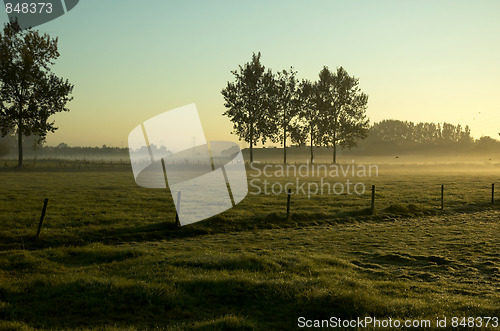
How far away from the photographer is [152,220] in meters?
25.1

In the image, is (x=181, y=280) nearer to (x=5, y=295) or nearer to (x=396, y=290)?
(x=5, y=295)

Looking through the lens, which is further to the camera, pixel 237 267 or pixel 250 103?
pixel 250 103

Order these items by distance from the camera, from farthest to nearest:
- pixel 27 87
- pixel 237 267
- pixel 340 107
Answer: pixel 340 107, pixel 27 87, pixel 237 267

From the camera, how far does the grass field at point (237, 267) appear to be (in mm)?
10648

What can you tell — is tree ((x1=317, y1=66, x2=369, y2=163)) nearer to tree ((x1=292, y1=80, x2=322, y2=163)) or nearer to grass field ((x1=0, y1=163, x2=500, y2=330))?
tree ((x1=292, y1=80, x2=322, y2=163))

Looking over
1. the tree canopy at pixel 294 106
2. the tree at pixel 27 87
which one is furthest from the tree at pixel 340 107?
the tree at pixel 27 87

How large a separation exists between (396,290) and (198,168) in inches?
2734

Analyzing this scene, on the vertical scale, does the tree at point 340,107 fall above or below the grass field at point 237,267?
above

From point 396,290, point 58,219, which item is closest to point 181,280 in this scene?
point 396,290

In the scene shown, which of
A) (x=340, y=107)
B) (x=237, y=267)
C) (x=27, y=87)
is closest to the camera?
(x=237, y=267)

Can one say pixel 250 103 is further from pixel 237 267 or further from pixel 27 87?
pixel 237 267

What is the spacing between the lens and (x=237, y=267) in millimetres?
14938

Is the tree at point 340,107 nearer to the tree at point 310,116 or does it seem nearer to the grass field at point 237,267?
the tree at point 310,116

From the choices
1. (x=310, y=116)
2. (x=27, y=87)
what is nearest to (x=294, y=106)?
(x=310, y=116)
